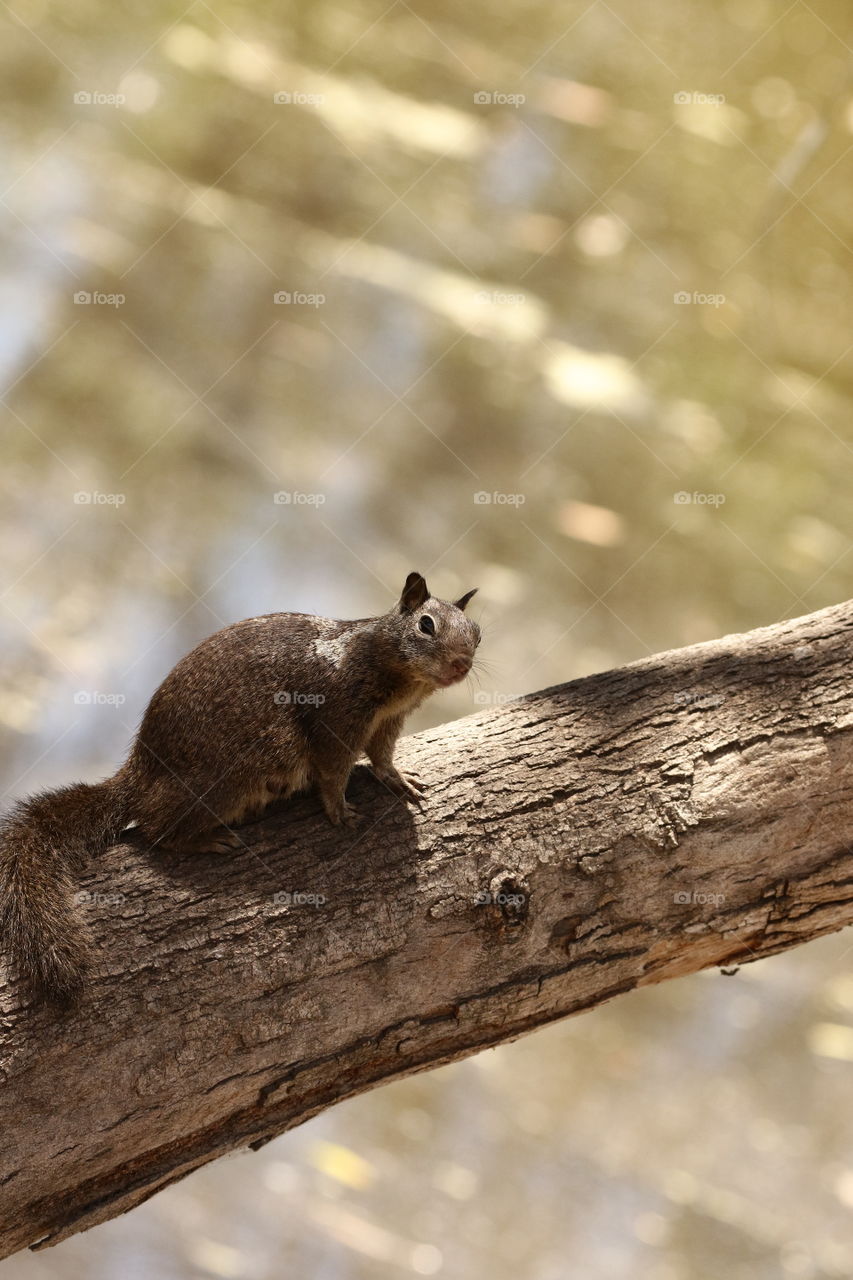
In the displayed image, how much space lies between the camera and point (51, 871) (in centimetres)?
285

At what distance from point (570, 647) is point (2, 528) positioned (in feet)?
11.0

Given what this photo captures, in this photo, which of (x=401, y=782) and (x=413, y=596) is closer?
(x=401, y=782)

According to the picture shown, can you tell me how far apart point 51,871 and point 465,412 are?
434 centimetres

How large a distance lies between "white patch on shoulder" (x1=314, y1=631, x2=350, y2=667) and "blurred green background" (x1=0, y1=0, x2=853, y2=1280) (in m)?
3.14

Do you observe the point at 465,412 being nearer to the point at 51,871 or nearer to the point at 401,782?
the point at 401,782

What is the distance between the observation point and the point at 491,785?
3135 mm

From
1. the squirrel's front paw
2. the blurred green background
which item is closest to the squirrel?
the squirrel's front paw

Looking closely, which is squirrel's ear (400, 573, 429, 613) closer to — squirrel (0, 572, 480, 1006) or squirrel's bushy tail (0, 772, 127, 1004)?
squirrel (0, 572, 480, 1006)

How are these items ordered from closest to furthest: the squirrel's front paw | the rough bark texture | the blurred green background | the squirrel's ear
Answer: the rough bark texture → the squirrel's front paw → the squirrel's ear → the blurred green background

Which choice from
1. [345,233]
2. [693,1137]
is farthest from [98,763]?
[693,1137]

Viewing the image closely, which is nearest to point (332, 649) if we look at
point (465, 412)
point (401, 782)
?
point (401, 782)

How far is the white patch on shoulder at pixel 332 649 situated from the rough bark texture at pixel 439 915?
15.0 inches

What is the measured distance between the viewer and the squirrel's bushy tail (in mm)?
2670

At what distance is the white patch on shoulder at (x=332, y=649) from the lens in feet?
10.5
